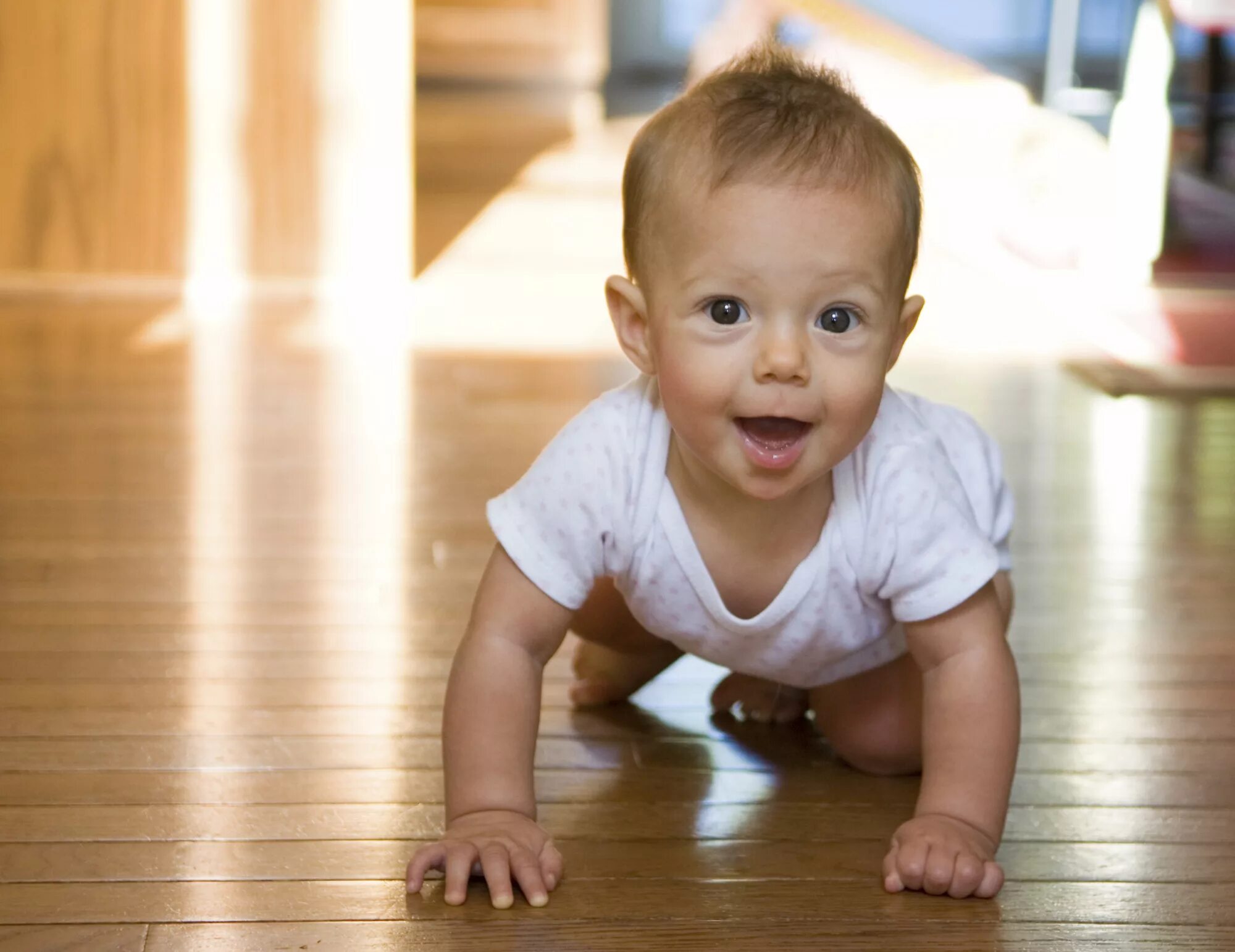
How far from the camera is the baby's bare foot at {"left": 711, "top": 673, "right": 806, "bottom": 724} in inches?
50.1

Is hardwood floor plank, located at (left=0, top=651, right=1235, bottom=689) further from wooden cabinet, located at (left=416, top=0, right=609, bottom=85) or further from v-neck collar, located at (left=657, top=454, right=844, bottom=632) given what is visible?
wooden cabinet, located at (left=416, top=0, right=609, bottom=85)

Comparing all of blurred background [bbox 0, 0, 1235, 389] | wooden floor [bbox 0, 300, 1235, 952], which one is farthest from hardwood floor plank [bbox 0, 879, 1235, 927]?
blurred background [bbox 0, 0, 1235, 389]

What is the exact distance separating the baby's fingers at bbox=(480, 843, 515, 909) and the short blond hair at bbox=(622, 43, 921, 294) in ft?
1.12

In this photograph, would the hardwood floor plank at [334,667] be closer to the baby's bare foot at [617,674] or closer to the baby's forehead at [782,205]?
the baby's bare foot at [617,674]

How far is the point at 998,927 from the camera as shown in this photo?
3.15 ft

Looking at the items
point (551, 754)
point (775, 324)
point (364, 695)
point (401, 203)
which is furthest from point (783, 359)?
point (401, 203)

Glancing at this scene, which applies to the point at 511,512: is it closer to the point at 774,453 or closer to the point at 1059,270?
the point at 774,453

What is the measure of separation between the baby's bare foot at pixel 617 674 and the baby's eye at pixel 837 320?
1.29 ft

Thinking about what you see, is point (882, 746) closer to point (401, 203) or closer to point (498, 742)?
point (498, 742)

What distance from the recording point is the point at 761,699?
1278mm

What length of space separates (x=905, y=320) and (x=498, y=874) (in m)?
0.39

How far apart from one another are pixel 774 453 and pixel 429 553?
720 mm

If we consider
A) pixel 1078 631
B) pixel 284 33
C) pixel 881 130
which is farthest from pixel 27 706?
pixel 284 33

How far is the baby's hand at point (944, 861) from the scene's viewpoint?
0.99 m
